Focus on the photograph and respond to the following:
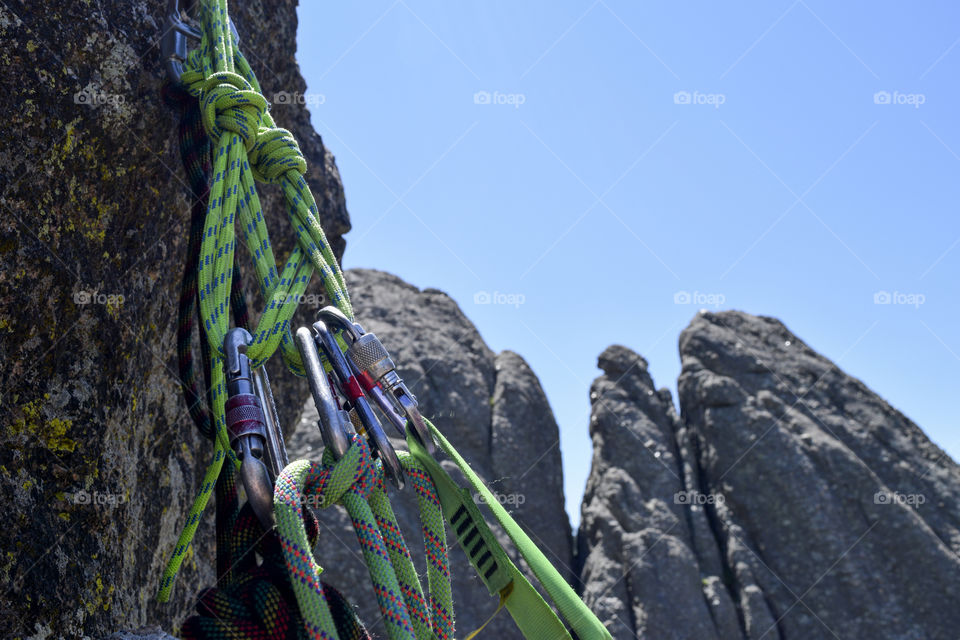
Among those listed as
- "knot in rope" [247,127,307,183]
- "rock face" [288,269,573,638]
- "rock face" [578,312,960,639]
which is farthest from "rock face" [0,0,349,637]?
"rock face" [578,312,960,639]

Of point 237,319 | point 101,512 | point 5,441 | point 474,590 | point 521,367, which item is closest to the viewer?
point 5,441

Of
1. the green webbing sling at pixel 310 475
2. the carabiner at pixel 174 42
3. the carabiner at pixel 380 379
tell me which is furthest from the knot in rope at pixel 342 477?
the carabiner at pixel 174 42

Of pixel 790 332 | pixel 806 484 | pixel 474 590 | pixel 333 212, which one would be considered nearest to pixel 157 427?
pixel 333 212

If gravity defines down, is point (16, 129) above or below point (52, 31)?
below

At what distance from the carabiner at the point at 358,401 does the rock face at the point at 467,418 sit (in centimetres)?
695

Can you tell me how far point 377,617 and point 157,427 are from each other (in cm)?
608

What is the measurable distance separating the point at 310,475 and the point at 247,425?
0.56 feet

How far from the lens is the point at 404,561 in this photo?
52.0 inches

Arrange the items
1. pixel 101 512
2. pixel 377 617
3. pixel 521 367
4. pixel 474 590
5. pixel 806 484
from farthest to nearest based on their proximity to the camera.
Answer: pixel 521 367 < pixel 806 484 < pixel 474 590 < pixel 377 617 < pixel 101 512

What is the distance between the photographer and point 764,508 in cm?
986

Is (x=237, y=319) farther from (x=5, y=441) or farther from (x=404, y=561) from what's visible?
(x=404, y=561)

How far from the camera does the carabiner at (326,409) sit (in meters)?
1.33

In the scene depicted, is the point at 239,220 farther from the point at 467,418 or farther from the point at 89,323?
the point at 467,418

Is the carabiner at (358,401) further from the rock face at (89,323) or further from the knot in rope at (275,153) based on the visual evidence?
the rock face at (89,323)
